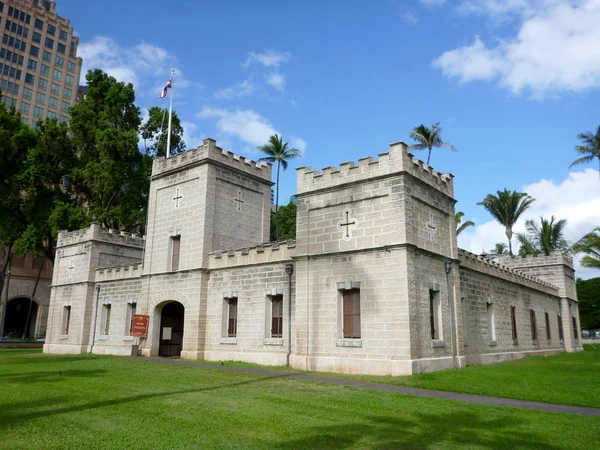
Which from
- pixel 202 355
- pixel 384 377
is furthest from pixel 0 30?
pixel 384 377

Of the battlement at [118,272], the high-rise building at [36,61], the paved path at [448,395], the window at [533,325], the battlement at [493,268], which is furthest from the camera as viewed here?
the high-rise building at [36,61]

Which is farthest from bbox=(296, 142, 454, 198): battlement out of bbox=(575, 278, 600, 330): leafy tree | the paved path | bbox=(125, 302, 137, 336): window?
bbox=(575, 278, 600, 330): leafy tree

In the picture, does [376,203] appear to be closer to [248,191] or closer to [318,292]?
[318,292]

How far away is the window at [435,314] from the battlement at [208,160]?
11.2 metres

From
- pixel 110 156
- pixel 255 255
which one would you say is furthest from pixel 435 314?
pixel 110 156

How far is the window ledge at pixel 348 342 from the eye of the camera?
50.0ft

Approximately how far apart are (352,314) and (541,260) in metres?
22.6

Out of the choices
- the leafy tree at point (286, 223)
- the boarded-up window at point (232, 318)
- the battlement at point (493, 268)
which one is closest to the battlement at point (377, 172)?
the battlement at point (493, 268)

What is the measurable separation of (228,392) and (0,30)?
71956mm

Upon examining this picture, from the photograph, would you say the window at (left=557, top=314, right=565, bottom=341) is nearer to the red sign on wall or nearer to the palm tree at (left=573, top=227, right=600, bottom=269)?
the palm tree at (left=573, top=227, right=600, bottom=269)

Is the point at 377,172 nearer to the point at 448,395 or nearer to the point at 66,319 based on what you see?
the point at 448,395

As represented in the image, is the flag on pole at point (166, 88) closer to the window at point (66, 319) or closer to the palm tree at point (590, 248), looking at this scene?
the window at point (66, 319)

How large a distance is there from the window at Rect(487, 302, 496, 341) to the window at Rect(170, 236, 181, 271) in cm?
1460

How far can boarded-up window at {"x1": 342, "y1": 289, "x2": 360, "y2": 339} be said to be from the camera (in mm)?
15656
